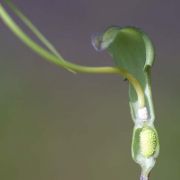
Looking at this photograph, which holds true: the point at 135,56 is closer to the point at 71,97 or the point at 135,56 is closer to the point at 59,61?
the point at 59,61

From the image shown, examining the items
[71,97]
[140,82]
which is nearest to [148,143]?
[140,82]

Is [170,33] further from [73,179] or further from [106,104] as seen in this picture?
[73,179]

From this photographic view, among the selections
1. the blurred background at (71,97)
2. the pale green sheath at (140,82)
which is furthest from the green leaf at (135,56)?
the blurred background at (71,97)

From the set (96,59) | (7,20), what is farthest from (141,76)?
(96,59)

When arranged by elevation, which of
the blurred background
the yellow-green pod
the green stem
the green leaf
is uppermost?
the blurred background

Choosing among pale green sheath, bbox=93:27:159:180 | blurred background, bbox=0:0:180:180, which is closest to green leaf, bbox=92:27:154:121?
pale green sheath, bbox=93:27:159:180

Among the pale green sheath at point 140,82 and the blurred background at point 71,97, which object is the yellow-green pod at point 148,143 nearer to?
the pale green sheath at point 140,82

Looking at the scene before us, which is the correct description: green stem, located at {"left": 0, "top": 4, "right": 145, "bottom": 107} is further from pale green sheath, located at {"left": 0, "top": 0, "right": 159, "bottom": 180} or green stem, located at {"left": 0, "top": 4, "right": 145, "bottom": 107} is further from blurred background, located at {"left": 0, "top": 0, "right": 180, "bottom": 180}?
blurred background, located at {"left": 0, "top": 0, "right": 180, "bottom": 180}
